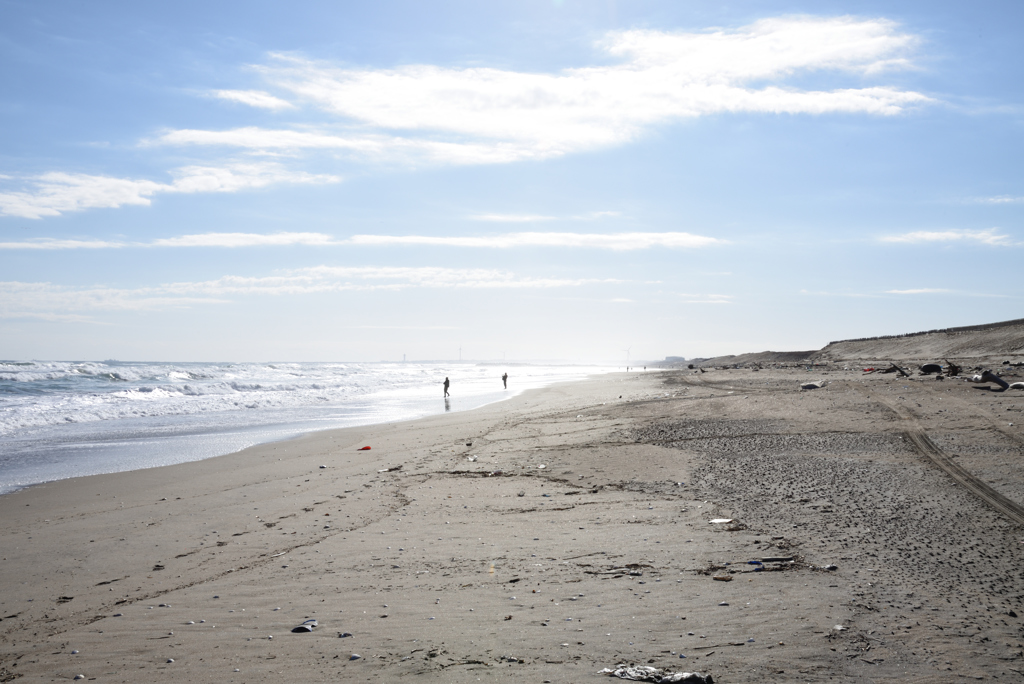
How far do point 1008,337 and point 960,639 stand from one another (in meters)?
50.0

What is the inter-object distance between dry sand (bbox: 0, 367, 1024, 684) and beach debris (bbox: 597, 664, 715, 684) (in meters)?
0.11

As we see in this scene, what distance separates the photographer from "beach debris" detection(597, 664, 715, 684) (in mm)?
3686

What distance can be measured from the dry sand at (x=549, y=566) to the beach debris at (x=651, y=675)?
0.37 feet

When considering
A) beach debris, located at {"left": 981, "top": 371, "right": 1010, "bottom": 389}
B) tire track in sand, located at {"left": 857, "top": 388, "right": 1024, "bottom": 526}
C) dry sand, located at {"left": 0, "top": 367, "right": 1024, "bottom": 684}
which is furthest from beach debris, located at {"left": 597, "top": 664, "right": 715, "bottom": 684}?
beach debris, located at {"left": 981, "top": 371, "right": 1010, "bottom": 389}

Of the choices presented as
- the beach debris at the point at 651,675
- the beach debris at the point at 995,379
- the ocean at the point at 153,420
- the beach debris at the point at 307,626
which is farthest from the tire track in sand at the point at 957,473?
the ocean at the point at 153,420

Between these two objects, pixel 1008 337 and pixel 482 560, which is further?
pixel 1008 337

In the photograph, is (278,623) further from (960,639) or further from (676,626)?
(960,639)

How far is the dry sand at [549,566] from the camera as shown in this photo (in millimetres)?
4148

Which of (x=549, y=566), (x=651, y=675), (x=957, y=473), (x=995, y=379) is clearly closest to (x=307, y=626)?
(x=549, y=566)

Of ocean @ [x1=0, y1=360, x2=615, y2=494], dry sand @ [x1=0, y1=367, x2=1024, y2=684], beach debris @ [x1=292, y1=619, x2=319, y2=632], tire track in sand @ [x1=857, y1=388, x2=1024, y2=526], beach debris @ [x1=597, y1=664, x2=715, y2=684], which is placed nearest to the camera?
beach debris @ [x1=597, y1=664, x2=715, y2=684]

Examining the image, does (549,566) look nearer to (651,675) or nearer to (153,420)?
(651,675)

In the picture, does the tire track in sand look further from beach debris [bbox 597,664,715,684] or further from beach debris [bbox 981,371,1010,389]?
beach debris [bbox 981,371,1010,389]

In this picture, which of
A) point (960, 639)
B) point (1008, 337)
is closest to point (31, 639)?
point (960, 639)

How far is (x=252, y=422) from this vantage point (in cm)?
2227
